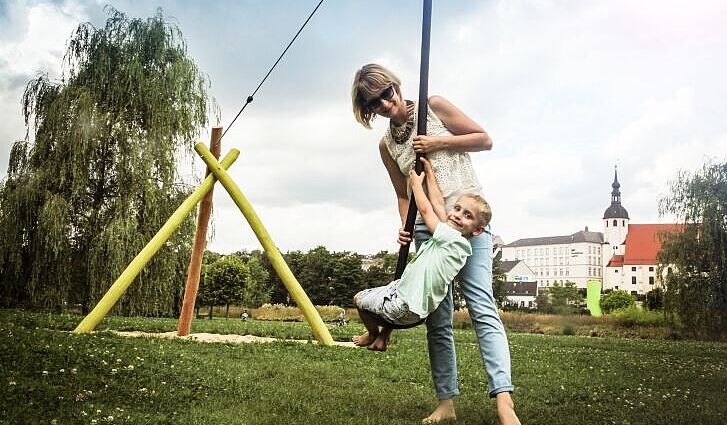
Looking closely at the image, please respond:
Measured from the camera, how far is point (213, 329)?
28.6ft

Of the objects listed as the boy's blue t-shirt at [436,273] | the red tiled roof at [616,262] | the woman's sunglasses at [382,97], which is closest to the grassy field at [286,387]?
the boy's blue t-shirt at [436,273]

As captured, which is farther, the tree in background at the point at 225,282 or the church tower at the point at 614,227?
the church tower at the point at 614,227

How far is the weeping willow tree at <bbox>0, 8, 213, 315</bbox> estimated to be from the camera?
9953 millimetres

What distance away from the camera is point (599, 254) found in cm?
5788

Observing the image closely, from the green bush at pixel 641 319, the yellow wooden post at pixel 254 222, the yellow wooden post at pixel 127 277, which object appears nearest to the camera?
the yellow wooden post at pixel 127 277

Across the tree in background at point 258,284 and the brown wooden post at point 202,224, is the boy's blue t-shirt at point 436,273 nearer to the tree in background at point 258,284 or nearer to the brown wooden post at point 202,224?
the brown wooden post at point 202,224

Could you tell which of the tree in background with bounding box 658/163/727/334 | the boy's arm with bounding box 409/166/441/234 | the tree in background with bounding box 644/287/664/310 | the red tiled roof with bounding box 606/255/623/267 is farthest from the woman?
the red tiled roof with bounding box 606/255/623/267

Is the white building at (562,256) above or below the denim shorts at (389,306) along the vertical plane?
above

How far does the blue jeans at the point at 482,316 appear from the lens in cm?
249

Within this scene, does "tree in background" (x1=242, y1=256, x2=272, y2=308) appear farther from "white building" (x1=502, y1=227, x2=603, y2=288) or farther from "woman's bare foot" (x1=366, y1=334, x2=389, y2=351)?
"white building" (x1=502, y1=227, x2=603, y2=288)

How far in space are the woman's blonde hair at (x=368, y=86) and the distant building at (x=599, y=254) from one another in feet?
101

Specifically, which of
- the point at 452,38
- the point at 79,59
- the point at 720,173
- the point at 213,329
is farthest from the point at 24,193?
the point at 720,173

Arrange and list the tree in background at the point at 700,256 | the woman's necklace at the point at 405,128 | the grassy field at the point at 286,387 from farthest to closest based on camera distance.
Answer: the tree in background at the point at 700,256 < the grassy field at the point at 286,387 < the woman's necklace at the point at 405,128

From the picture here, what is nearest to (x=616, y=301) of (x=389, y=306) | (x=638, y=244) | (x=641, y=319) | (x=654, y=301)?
(x=638, y=244)
